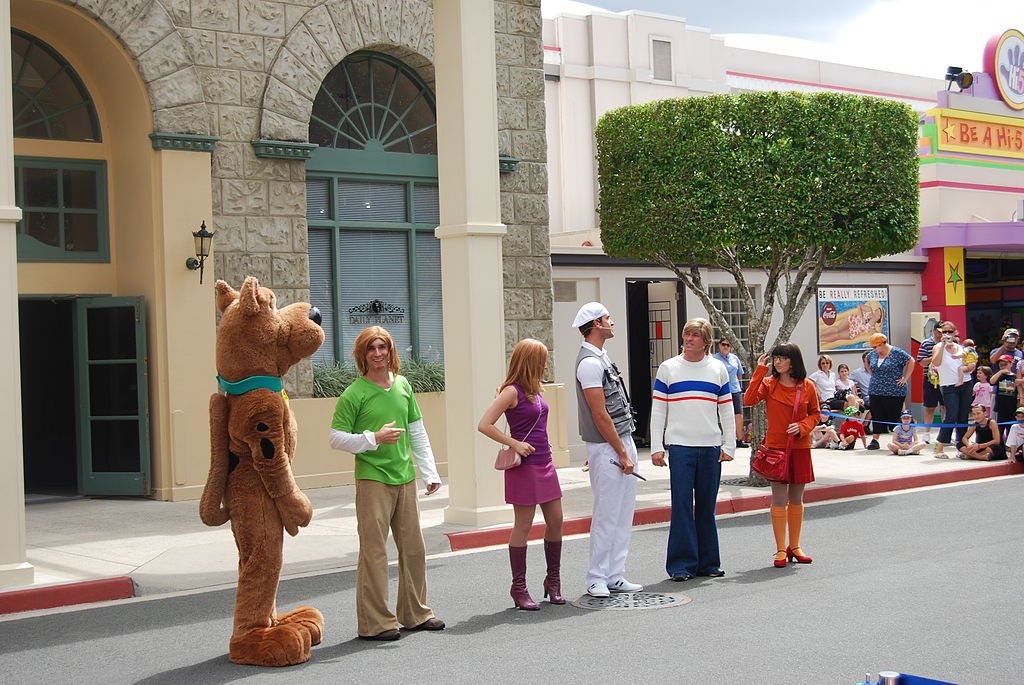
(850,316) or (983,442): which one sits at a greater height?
(850,316)

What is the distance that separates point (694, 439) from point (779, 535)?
117 cm

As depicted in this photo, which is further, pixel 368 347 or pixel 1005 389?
pixel 1005 389

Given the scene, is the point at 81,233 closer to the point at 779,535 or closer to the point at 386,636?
the point at 386,636

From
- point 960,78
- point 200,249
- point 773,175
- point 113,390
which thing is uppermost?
point 960,78

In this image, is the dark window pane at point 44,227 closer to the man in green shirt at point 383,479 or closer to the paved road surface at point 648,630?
the paved road surface at point 648,630

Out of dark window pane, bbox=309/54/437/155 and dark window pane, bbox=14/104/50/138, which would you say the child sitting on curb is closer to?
dark window pane, bbox=309/54/437/155

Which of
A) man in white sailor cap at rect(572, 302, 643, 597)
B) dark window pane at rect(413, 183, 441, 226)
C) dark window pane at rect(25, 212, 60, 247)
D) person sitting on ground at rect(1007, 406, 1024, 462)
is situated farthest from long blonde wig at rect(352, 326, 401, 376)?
person sitting on ground at rect(1007, 406, 1024, 462)

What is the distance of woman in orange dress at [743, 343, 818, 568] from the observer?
32.3 ft

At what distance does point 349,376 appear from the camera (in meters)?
16.1

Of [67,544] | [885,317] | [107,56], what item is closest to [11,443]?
[67,544]

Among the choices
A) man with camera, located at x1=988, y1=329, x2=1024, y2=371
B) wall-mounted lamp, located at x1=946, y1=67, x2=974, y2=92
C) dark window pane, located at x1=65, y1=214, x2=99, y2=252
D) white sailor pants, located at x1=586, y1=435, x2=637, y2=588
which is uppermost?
wall-mounted lamp, located at x1=946, y1=67, x2=974, y2=92

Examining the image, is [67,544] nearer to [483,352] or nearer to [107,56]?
[483,352]

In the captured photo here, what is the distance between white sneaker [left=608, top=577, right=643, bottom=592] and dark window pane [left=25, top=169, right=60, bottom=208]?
30.5ft

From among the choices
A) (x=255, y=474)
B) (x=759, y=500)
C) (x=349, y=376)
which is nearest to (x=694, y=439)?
(x=255, y=474)
